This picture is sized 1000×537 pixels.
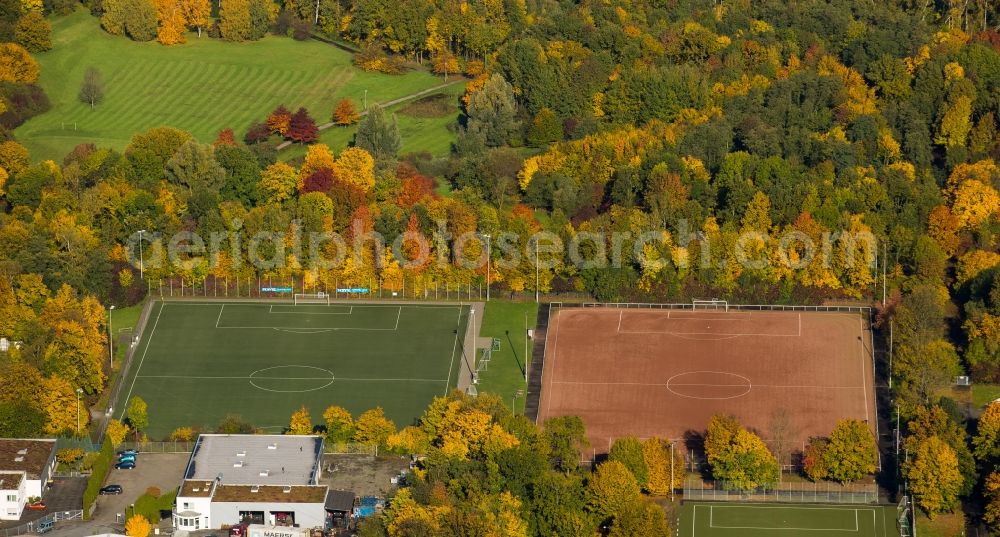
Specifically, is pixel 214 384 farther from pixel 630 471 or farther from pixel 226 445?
pixel 630 471

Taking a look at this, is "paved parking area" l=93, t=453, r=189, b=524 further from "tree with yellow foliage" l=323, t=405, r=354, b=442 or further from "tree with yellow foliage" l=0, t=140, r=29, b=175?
"tree with yellow foliage" l=0, t=140, r=29, b=175

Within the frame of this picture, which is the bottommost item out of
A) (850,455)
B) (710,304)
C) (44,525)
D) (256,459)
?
(44,525)

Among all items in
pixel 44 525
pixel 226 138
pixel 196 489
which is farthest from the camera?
pixel 226 138

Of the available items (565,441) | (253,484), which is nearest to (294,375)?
(253,484)

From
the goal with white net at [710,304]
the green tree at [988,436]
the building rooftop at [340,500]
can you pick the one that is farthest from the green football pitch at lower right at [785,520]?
the goal with white net at [710,304]

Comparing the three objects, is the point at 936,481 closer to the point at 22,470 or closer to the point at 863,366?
the point at 863,366

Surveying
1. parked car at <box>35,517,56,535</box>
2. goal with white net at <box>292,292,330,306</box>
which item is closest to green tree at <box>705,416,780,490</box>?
goal with white net at <box>292,292,330,306</box>
